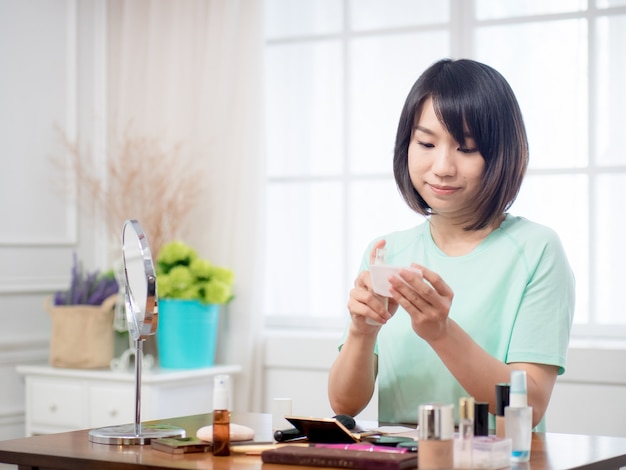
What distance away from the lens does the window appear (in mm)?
3402

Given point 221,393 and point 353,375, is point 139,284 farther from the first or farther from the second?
point 353,375

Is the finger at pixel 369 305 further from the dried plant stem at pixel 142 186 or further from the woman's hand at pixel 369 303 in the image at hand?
the dried plant stem at pixel 142 186

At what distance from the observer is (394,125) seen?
3.75 m

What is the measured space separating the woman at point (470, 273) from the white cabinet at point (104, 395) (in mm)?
1483

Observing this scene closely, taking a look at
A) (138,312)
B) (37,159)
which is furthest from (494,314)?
(37,159)

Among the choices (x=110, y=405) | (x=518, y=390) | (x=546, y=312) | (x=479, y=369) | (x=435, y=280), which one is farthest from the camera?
(x=110, y=405)

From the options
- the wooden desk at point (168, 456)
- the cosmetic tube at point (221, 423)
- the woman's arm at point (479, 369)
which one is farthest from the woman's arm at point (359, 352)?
the cosmetic tube at point (221, 423)

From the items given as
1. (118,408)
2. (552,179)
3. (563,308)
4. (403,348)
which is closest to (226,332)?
(118,408)

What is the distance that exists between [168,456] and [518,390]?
577mm

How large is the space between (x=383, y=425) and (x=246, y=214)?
1978mm

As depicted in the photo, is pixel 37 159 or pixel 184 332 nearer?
pixel 184 332

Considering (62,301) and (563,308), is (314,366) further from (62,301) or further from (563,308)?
(563,308)

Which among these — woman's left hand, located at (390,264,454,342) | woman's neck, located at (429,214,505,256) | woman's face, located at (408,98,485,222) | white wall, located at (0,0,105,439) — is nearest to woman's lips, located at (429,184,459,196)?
woman's face, located at (408,98,485,222)

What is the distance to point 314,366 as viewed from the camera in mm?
3674
